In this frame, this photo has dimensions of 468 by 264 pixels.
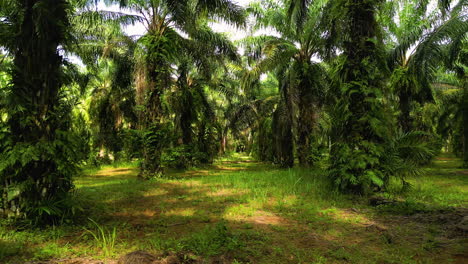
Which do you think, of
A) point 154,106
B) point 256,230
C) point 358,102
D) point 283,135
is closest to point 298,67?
point 283,135

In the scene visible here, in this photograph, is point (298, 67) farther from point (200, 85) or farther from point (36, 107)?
point (36, 107)

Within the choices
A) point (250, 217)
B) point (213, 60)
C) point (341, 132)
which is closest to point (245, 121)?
point (213, 60)

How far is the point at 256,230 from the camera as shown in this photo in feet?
14.9

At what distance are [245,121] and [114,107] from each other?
29.7 feet

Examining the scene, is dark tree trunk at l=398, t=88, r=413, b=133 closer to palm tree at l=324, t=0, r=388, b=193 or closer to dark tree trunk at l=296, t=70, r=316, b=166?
dark tree trunk at l=296, t=70, r=316, b=166

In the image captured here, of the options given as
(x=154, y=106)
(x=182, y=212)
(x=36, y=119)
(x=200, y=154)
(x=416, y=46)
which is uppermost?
(x=416, y=46)

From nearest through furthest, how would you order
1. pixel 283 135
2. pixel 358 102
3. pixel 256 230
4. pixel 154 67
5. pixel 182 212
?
1. pixel 256 230
2. pixel 182 212
3. pixel 358 102
4. pixel 154 67
5. pixel 283 135

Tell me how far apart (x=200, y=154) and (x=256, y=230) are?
10.7m

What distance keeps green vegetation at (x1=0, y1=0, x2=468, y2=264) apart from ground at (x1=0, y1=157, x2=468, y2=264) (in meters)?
0.03

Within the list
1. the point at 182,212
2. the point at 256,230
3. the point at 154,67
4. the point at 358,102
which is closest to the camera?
the point at 256,230

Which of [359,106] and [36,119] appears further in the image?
[359,106]

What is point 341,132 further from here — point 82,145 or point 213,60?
point 213,60

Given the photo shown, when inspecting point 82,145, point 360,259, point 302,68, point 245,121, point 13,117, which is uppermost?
point 302,68

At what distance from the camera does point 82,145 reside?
5074mm
